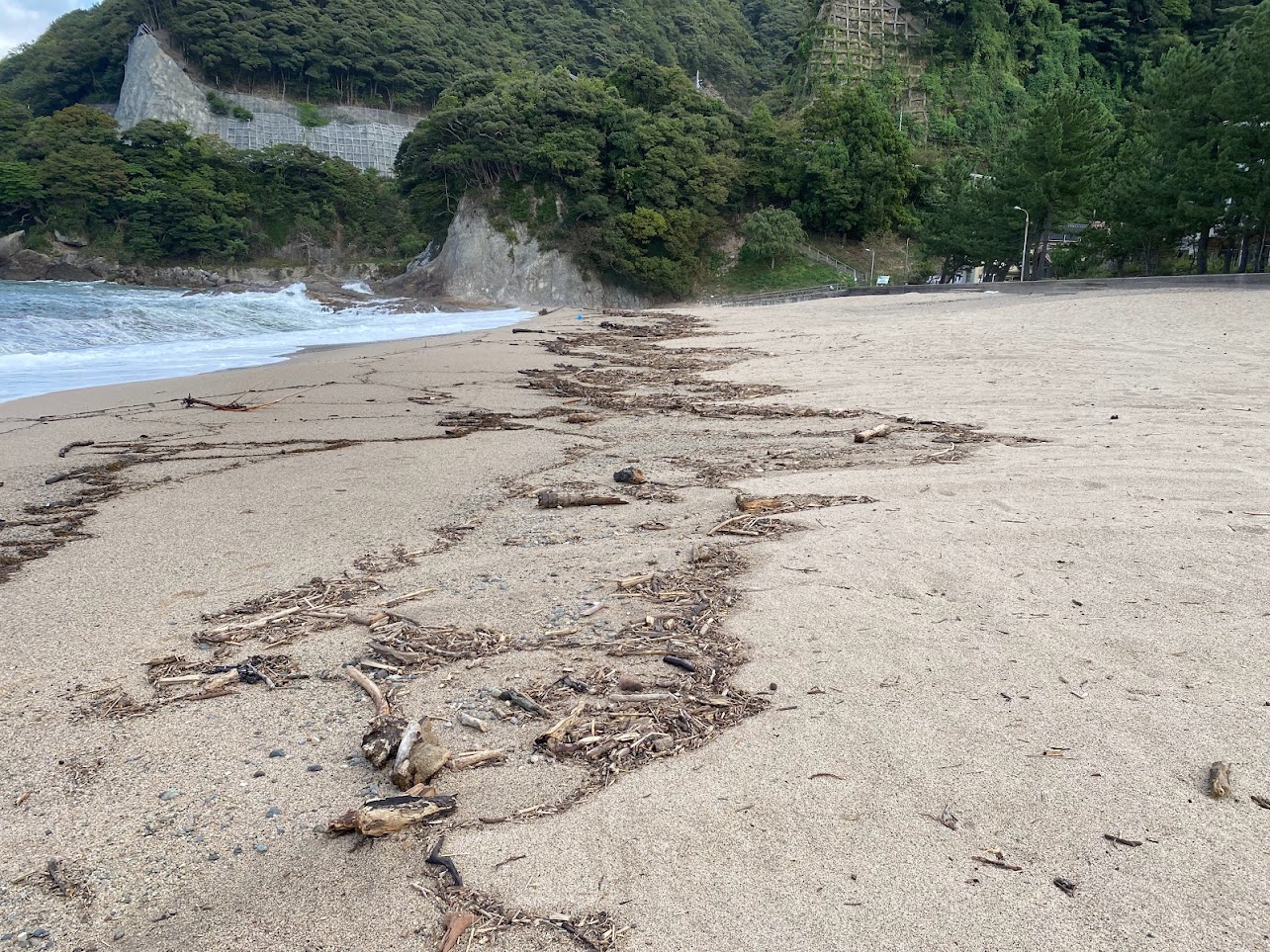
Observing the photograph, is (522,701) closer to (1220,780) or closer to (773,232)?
(1220,780)

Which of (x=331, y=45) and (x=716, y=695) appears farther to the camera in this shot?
(x=331, y=45)

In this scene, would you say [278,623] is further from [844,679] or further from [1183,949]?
[1183,949]

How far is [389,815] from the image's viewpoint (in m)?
1.82

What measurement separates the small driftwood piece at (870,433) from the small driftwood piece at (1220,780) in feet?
13.2

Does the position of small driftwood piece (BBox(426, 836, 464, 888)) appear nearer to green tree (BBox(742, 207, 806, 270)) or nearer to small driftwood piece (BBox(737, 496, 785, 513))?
small driftwood piece (BBox(737, 496, 785, 513))

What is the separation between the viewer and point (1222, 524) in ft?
11.6

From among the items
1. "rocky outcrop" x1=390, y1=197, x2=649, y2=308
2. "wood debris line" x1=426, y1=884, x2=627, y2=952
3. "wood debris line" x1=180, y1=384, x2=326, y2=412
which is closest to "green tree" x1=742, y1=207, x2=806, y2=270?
"rocky outcrop" x1=390, y1=197, x2=649, y2=308

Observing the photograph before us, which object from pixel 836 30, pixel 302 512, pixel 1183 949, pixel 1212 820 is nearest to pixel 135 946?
pixel 1183 949

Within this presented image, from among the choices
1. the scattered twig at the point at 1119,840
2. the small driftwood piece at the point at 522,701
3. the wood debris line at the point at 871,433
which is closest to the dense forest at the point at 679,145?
the wood debris line at the point at 871,433

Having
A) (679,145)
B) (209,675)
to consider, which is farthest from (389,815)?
(679,145)

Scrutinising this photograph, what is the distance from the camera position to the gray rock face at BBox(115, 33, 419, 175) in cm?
6756

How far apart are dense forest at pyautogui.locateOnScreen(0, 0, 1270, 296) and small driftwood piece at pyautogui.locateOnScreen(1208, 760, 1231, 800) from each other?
27.3 m

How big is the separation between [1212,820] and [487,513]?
339 cm

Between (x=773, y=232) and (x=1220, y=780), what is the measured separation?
47.4 meters
